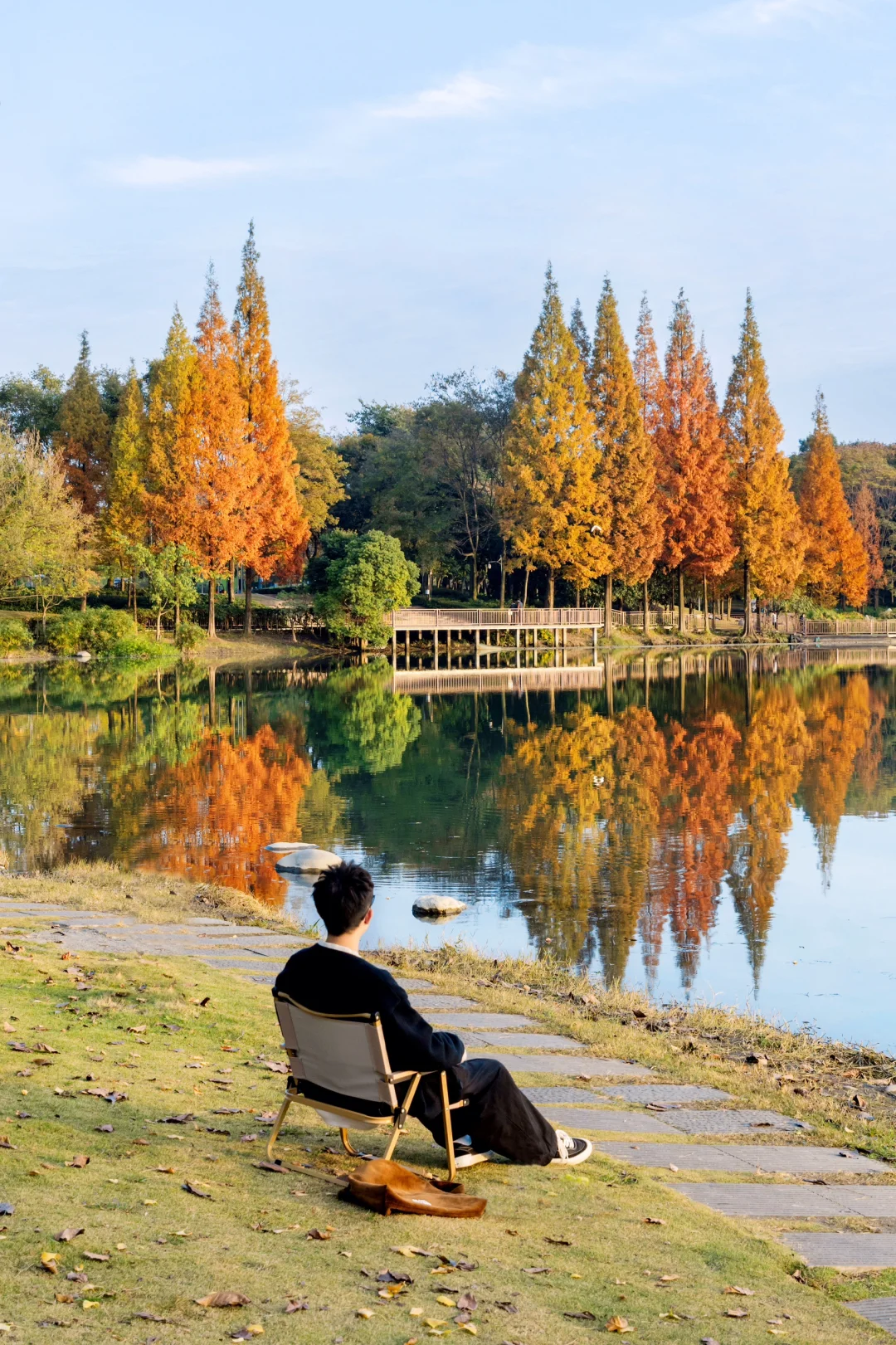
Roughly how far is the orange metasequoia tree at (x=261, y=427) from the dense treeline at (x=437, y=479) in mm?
82

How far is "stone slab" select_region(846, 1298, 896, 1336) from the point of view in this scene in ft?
12.2

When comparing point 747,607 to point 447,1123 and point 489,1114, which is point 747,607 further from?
point 447,1123

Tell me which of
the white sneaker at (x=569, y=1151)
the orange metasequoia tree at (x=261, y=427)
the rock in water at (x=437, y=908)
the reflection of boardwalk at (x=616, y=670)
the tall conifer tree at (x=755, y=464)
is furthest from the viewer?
the tall conifer tree at (x=755, y=464)

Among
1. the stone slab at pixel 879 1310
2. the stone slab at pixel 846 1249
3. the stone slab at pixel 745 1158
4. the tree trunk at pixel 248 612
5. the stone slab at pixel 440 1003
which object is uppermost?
the tree trunk at pixel 248 612

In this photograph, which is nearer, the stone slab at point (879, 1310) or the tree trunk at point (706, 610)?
the stone slab at point (879, 1310)

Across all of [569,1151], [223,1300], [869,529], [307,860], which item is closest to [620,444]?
[869,529]


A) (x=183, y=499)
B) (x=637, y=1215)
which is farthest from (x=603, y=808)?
(x=183, y=499)

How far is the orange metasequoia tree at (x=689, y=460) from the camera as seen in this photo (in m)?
61.0

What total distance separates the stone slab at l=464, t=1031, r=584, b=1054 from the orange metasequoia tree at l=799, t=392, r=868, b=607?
68490 mm

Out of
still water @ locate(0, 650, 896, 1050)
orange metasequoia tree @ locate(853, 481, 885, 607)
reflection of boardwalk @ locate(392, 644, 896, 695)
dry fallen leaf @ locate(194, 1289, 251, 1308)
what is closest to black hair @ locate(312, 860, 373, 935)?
dry fallen leaf @ locate(194, 1289, 251, 1308)

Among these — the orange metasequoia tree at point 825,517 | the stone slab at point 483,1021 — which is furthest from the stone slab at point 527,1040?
the orange metasequoia tree at point 825,517

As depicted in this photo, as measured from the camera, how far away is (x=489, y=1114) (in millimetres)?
4691

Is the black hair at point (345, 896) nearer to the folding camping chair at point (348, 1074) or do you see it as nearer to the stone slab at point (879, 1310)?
the folding camping chair at point (348, 1074)

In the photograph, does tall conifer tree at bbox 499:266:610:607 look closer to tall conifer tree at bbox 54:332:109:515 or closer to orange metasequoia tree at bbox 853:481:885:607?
tall conifer tree at bbox 54:332:109:515
